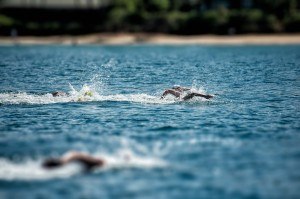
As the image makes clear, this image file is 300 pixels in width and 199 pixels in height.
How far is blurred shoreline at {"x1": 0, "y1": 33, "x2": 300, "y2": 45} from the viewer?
103 metres

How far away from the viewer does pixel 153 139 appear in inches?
890

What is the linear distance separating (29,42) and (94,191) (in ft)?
329

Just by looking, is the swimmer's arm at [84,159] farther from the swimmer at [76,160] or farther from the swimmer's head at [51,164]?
the swimmer's head at [51,164]

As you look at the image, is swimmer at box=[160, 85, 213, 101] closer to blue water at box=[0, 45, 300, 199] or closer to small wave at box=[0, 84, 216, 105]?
small wave at box=[0, 84, 216, 105]

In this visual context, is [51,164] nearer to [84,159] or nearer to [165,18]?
[84,159]

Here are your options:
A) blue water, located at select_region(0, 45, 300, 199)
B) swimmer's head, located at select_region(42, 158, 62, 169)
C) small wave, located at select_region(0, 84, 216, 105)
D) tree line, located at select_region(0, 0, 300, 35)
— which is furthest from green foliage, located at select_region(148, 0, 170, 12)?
swimmer's head, located at select_region(42, 158, 62, 169)

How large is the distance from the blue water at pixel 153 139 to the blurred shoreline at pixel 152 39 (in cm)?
5981

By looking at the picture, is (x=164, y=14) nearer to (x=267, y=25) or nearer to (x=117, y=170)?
(x=267, y=25)

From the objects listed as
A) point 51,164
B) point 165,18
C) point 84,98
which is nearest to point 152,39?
point 165,18

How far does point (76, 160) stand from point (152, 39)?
90791 millimetres

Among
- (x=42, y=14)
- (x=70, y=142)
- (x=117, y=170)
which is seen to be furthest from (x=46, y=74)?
(x=42, y=14)

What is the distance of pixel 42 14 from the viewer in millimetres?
128125

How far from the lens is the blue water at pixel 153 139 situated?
56.3ft

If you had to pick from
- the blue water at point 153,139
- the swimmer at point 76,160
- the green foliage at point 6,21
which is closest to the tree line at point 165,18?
the green foliage at point 6,21
